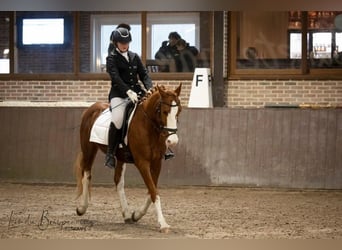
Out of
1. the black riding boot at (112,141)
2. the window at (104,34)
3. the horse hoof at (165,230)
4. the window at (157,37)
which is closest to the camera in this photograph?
the horse hoof at (165,230)

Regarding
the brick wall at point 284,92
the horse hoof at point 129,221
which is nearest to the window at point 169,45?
the brick wall at point 284,92

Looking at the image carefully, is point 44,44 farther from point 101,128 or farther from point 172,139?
point 172,139

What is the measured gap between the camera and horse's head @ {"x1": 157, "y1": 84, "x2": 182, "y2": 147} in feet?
18.0

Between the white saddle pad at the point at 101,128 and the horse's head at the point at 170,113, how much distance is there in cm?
103

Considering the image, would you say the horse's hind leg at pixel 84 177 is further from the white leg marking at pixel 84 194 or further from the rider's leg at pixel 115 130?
the rider's leg at pixel 115 130

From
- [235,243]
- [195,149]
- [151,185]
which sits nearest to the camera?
[235,243]

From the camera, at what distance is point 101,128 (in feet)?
21.3

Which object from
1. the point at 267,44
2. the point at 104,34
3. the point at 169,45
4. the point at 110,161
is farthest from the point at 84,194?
the point at 267,44

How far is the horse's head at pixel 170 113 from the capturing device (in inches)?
216

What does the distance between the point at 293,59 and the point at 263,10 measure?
9.40 m

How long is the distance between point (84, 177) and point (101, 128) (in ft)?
2.10
